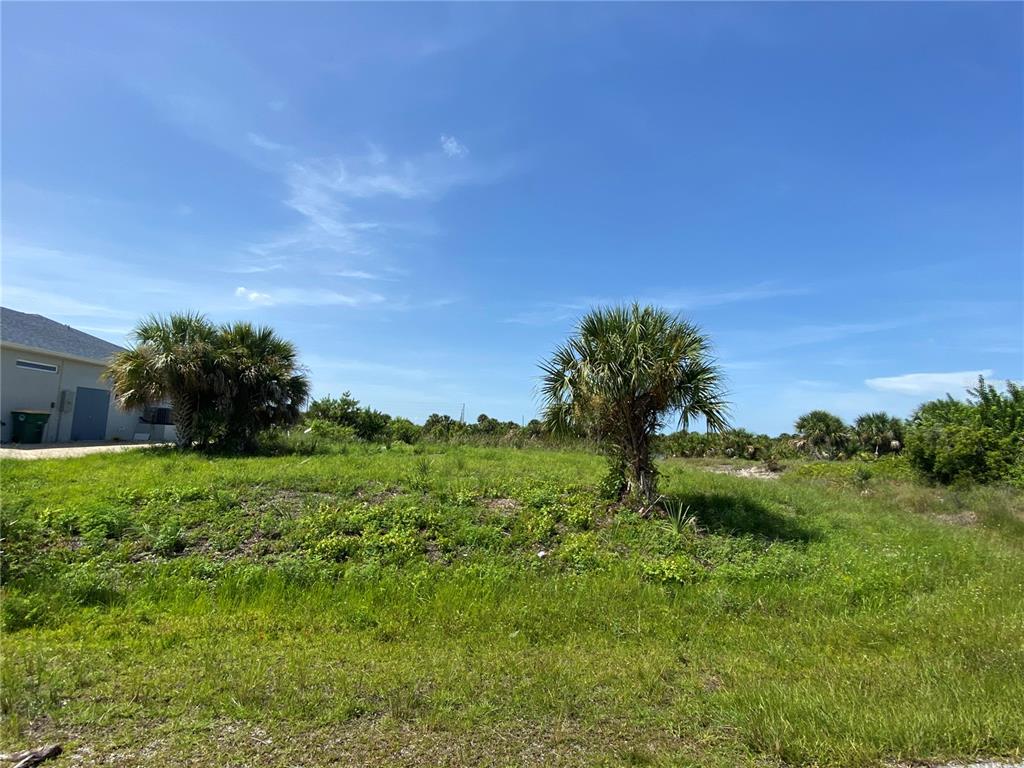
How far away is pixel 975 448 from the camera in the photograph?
1845 centimetres

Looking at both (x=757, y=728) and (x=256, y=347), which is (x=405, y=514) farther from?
(x=256, y=347)

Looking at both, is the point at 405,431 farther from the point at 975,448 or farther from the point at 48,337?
the point at 975,448

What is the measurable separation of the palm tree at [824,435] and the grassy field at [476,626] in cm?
3022

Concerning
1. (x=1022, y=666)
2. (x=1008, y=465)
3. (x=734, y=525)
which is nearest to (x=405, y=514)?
(x=734, y=525)

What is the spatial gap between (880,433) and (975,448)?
20973mm

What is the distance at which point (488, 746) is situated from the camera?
3045 mm

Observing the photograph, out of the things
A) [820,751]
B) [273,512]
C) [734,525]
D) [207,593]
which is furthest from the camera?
[734,525]

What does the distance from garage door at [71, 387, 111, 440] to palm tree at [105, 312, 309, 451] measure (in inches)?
256

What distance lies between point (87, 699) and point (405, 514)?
4746 millimetres

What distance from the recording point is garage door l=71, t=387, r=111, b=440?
19.7m

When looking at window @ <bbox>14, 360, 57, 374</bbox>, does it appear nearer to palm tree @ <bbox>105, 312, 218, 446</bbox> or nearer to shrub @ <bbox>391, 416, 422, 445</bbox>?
palm tree @ <bbox>105, 312, 218, 446</bbox>

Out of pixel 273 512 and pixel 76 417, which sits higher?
pixel 76 417

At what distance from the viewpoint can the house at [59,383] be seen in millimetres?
17172

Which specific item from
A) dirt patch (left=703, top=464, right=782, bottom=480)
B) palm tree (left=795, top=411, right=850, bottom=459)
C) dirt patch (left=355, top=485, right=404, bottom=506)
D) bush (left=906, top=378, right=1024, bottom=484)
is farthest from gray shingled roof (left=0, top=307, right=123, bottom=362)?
palm tree (left=795, top=411, right=850, bottom=459)
